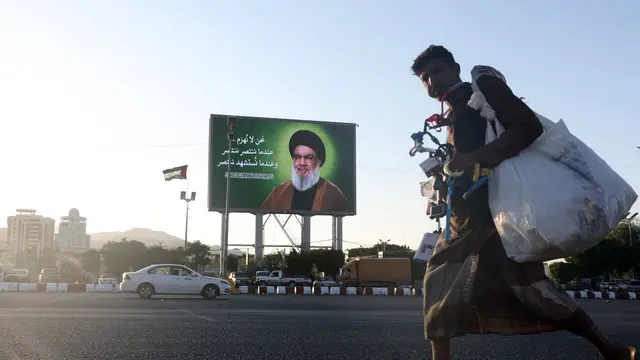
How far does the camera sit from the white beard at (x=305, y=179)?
47.8m

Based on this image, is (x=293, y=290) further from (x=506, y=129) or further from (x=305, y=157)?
(x=506, y=129)

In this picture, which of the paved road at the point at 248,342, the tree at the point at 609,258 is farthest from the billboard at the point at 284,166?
the paved road at the point at 248,342

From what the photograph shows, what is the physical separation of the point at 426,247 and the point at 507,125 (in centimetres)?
66

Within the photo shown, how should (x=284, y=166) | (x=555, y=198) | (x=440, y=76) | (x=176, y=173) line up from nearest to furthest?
(x=555, y=198), (x=440, y=76), (x=284, y=166), (x=176, y=173)

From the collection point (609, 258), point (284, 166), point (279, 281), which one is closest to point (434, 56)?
point (284, 166)

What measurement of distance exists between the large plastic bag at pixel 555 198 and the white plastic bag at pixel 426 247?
1.44ft

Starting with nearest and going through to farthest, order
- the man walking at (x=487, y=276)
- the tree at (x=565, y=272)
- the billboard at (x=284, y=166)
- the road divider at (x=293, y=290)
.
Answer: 1. the man walking at (x=487, y=276)
2. the road divider at (x=293, y=290)
3. the billboard at (x=284, y=166)
4. the tree at (x=565, y=272)

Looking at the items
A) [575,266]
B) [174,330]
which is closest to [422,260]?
[174,330]

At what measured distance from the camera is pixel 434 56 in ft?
10.8

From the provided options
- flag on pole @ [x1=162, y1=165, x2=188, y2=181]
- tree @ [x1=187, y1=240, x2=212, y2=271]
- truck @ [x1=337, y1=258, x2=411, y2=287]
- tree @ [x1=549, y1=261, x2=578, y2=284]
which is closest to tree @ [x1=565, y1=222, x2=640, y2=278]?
tree @ [x1=549, y1=261, x2=578, y2=284]

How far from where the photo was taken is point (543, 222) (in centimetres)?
271

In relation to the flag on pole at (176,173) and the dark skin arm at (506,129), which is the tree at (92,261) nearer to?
the flag on pole at (176,173)

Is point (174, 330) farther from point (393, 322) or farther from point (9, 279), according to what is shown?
point (9, 279)

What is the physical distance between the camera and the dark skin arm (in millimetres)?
2916
